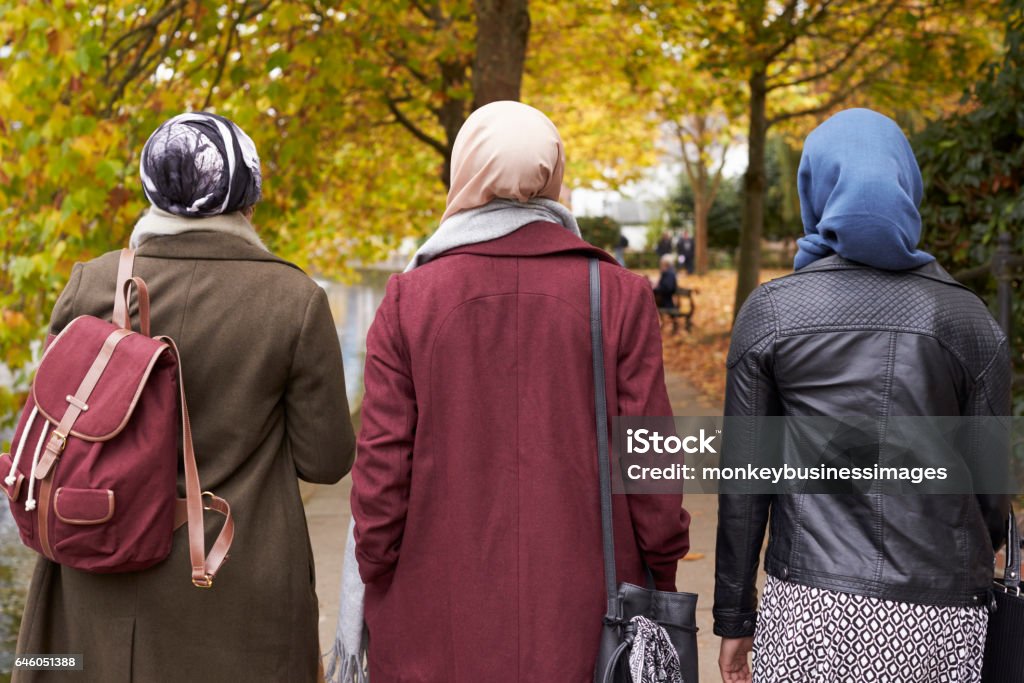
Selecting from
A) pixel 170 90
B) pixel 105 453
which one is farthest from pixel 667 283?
pixel 105 453

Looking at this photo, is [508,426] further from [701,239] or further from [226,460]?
[701,239]

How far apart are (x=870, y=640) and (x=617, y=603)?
52 centimetres

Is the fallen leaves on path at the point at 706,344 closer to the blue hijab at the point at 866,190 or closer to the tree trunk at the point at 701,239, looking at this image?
the tree trunk at the point at 701,239

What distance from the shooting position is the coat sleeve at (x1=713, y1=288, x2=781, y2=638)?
2.41m

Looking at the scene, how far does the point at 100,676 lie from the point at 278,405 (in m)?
0.74

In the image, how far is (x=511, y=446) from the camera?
2.37 metres

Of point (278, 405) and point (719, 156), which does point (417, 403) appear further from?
point (719, 156)

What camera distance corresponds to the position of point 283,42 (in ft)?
27.8

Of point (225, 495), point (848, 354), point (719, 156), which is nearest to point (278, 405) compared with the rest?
point (225, 495)

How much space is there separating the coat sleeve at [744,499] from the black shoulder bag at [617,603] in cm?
22

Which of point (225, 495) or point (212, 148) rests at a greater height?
point (212, 148)

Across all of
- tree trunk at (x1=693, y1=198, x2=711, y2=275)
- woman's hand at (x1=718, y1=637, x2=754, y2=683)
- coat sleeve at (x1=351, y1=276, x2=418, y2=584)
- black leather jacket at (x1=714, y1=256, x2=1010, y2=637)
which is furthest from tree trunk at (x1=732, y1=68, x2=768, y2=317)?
tree trunk at (x1=693, y1=198, x2=711, y2=275)

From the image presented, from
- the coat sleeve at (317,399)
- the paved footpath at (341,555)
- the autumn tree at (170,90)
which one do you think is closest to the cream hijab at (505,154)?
the coat sleeve at (317,399)

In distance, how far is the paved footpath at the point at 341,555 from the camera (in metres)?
5.11
